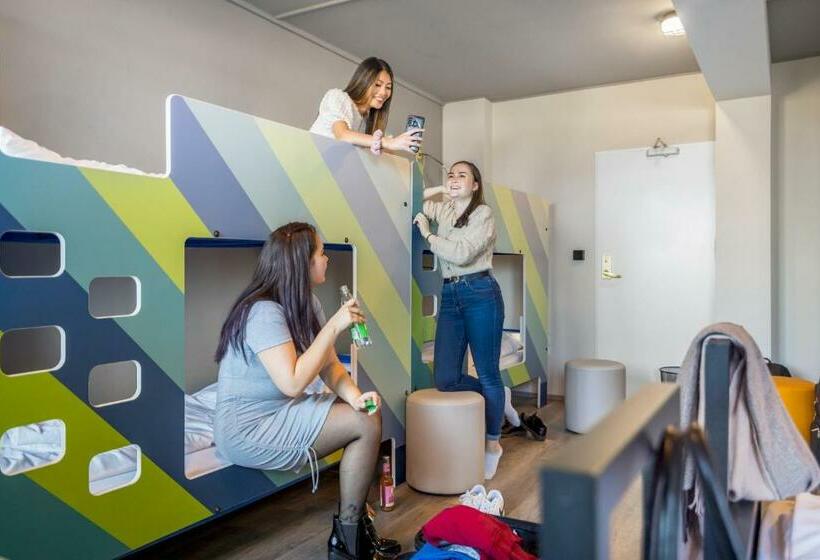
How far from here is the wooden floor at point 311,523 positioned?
84.1 inches

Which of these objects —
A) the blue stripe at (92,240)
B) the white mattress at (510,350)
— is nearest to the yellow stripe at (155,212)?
the blue stripe at (92,240)

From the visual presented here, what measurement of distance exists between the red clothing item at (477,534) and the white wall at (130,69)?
191cm

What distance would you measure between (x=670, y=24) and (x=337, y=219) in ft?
7.08

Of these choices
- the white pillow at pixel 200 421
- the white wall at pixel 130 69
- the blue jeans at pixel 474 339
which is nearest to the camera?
the white pillow at pixel 200 421

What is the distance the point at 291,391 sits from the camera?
5.97 ft

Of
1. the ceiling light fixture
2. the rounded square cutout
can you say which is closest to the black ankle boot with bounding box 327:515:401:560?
the rounded square cutout

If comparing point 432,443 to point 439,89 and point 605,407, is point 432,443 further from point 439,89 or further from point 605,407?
point 439,89

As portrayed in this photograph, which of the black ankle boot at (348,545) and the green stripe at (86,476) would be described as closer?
the green stripe at (86,476)

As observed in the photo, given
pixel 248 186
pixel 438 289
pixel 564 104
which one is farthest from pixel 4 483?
pixel 564 104

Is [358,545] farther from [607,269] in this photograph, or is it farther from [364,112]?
[607,269]

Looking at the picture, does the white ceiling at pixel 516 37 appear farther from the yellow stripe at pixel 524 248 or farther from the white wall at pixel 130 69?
the yellow stripe at pixel 524 248

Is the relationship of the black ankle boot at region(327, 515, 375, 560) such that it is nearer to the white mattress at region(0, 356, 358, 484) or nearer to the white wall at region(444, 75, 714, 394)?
the white mattress at region(0, 356, 358, 484)

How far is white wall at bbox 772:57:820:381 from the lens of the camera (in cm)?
382

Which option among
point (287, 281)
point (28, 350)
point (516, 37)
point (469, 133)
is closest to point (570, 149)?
point (469, 133)
